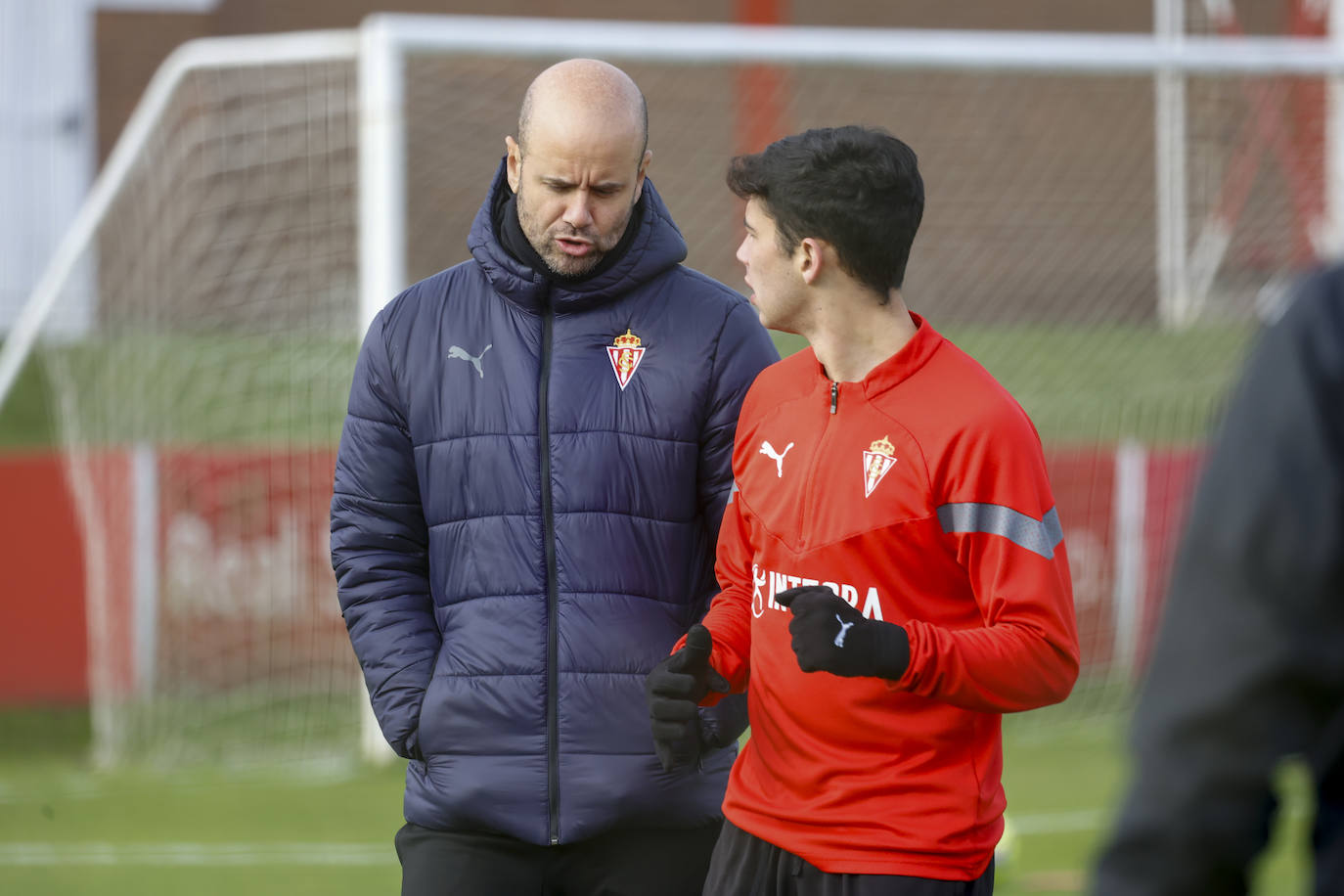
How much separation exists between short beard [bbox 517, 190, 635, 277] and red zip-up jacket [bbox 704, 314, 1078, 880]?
1.30ft

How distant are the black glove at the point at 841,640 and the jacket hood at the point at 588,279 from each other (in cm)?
68

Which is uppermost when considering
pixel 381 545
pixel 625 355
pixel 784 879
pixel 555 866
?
pixel 625 355

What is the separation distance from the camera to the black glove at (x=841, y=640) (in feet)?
6.08

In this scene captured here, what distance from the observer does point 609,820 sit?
228 cm

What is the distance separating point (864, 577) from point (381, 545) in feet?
2.53

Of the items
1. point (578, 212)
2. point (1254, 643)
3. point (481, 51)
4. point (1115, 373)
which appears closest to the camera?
point (1254, 643)

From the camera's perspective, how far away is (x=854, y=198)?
6.94 ft

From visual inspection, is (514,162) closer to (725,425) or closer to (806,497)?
(725,425)

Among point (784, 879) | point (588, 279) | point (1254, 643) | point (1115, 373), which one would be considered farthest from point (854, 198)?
point (1115, 373)

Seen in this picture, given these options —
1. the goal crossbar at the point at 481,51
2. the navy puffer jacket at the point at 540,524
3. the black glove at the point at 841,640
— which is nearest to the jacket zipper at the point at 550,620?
the navy puffer jacket at the point at 540,524

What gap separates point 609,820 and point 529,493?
46 centimetres

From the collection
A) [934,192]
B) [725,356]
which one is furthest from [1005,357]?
[725,356]

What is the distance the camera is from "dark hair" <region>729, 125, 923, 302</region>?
2.12 m

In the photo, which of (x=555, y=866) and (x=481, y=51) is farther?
(x=481, y=51)
